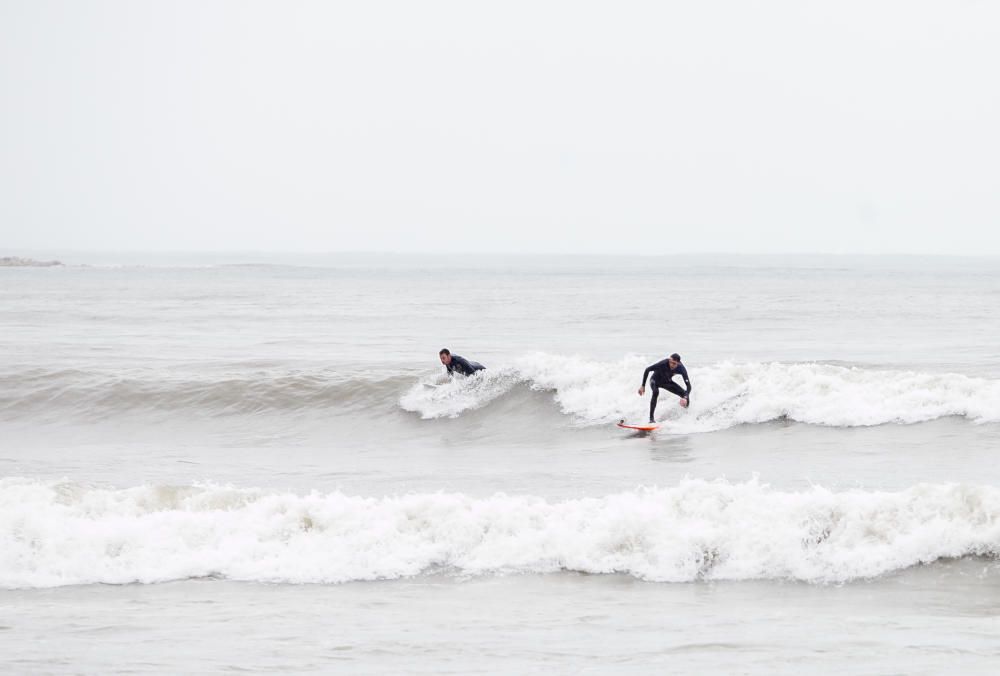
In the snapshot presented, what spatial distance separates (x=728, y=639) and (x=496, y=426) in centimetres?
1250

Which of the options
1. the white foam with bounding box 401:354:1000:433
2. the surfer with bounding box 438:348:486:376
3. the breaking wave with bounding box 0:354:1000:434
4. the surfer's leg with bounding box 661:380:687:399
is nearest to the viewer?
the white foam with bounding box 401:354:1000:433

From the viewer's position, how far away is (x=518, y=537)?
10.8 m

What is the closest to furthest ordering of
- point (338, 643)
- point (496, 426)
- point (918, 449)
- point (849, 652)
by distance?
point (849, 652), point (338, 643), point (918, 449), point (496, 426)

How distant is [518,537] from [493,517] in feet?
1.32

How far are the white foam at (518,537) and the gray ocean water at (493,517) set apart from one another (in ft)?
0.09

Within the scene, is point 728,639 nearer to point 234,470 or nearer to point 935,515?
point 935,515

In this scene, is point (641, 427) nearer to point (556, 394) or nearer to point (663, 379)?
point (663, 379)

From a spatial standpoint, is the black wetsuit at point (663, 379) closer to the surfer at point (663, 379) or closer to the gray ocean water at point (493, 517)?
the surfer at point (663, 379)

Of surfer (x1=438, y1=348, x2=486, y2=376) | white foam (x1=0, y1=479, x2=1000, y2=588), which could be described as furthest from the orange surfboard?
white foam (x1=0, y1=479, x2=1000, y2=588)

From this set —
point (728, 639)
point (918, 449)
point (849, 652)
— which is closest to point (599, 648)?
point (728, 639)

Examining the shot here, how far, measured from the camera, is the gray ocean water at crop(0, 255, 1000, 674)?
25.8 feet

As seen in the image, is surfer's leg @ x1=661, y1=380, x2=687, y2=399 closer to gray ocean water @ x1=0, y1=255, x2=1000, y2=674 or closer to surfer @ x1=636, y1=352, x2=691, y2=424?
surfer @ x1=636, y1=352, x2=691, y2=424

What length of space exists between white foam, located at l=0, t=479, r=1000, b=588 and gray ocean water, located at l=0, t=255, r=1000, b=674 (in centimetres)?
3

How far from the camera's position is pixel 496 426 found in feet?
66.0
